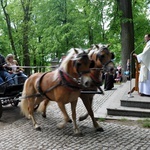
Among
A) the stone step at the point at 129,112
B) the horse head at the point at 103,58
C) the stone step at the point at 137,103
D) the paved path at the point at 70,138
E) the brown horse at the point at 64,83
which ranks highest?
the horse head at the point at 103,58

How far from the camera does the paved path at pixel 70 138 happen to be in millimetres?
4891

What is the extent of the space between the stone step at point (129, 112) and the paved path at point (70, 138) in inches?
34.0

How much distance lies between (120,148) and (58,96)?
5.55ft

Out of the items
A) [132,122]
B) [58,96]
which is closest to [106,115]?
[132,122]

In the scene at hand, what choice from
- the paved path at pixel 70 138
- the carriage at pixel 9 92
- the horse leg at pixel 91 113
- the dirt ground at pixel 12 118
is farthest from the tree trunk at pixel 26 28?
the horse leg at pixel 91 113

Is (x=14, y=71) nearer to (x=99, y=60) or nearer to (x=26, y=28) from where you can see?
(x=99, y=60)

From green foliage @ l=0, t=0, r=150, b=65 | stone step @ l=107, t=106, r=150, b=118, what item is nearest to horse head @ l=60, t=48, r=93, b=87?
stone step @ l=107, t=106, r=150, b=118

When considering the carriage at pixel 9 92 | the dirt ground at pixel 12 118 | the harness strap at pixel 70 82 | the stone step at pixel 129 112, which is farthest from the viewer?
the carriage at pixel 9 92

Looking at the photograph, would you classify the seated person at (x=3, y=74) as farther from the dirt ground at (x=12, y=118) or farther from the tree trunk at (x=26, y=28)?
the tree trunk at (x=26, y=28)

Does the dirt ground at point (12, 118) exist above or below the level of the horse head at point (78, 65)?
below

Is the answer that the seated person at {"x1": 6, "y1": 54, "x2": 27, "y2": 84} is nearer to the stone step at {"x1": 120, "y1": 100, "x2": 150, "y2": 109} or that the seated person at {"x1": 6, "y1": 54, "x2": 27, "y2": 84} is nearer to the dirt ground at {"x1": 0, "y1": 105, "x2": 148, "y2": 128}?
the dirt ground at {"x1": 0, "y1": 105, "x2": 148, "y2": 128}

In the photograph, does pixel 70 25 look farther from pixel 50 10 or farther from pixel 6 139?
pixel 6 139

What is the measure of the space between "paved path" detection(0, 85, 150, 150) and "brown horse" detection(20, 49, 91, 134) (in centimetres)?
27

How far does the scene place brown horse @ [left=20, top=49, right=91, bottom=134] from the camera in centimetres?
503
